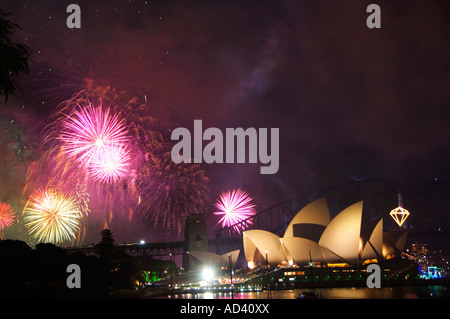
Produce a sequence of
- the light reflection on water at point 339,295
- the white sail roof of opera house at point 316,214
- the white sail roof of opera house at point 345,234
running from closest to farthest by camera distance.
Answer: the light reflection on water at point 339,295 → the white sail roof of opera house at point 345,234 → the white sail roof of opera house at point 316,214

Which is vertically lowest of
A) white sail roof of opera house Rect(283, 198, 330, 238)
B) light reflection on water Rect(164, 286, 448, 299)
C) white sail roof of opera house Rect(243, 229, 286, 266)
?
light reflection on water Rect(164, 286, 448, 299)

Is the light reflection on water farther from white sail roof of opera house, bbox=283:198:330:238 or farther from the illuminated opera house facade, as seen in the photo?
white sail roof of opera house, bbox=283:198:330:238

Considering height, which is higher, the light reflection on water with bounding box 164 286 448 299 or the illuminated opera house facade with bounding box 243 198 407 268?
the illuminated opera house facade with bounding box 243 198 407 268

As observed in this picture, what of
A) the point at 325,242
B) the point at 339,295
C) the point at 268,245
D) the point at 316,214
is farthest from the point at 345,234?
the point at 339,295

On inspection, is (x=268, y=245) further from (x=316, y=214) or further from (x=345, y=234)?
(x=345, y=234)

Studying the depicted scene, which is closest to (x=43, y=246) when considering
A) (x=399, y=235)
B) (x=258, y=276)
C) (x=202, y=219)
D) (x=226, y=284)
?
(x=226, y=284)

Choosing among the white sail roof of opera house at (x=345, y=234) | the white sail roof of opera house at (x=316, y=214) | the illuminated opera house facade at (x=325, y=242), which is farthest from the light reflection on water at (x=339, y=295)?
the white sail roof of opera house at (x=316, y=214)

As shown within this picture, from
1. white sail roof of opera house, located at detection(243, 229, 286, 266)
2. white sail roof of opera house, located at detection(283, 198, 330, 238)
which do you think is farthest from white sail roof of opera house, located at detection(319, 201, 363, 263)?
white sail roof of opera house, located at detection(243, 229, 286, 266)

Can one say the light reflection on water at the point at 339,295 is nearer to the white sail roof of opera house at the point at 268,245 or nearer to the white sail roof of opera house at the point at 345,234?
the white sail roof of opera house at the point at 345,234
